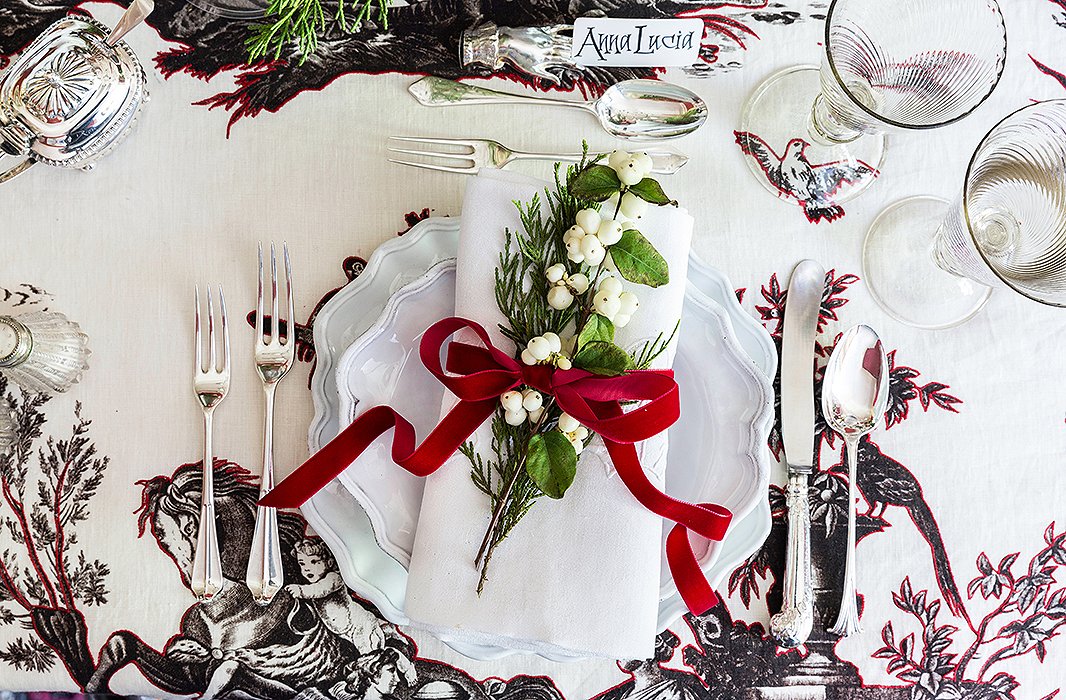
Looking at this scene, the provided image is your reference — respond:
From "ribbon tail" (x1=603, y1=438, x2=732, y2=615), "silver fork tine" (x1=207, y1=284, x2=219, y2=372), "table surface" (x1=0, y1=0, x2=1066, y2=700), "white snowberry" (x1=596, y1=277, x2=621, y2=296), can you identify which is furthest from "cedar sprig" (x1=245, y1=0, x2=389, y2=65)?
"ribbon tail" (x1=603, y1=438, x2=732, y2=615)

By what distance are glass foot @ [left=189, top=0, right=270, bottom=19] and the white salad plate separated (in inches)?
9.7

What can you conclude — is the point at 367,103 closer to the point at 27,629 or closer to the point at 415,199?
the point at 415,199

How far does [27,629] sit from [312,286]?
16.1 inches

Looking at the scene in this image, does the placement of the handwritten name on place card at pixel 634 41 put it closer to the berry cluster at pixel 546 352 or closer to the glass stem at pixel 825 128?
the glass stem at pixel 825 128

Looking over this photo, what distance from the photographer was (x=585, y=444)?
2.19 feet

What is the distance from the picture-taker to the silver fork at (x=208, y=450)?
2.36 feet

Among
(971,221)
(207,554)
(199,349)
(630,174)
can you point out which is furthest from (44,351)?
(971,221)

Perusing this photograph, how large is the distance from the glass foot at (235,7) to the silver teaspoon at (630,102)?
5.9 inches

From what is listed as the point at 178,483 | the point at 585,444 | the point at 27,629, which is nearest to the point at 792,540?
the point at 585,444

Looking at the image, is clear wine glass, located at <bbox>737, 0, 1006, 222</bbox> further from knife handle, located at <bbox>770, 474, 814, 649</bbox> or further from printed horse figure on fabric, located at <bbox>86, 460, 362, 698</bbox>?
printed horse figure on fabric, located at <bbox>86, 460, 362, 698</bbox>

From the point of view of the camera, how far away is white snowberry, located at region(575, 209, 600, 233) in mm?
615

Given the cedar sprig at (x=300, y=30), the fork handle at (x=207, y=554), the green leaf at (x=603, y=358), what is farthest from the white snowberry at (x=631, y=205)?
the fork handle at (x=207, y=554)

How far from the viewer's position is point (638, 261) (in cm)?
64

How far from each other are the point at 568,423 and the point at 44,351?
0.48m
